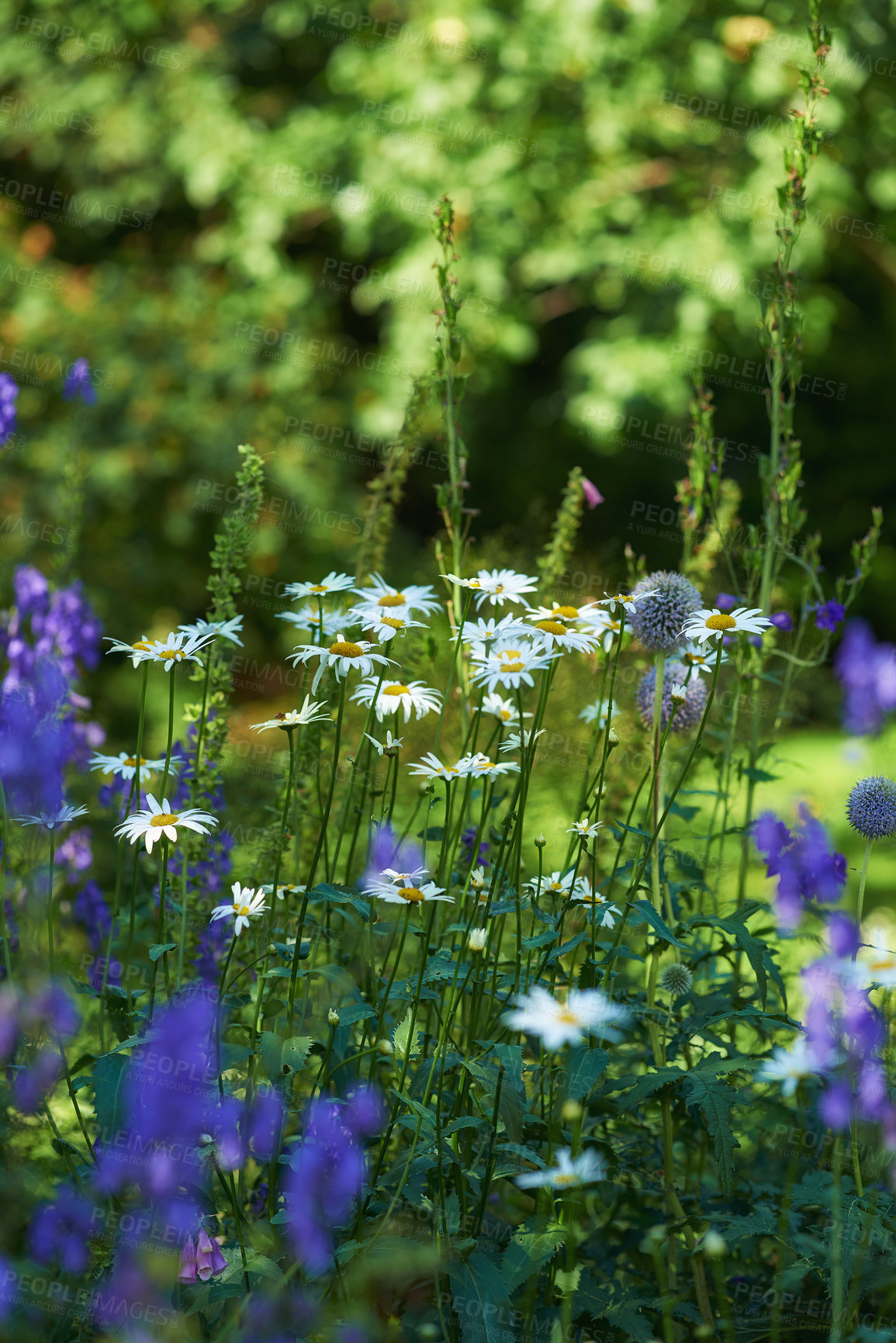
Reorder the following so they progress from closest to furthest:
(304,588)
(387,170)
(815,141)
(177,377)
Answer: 1. (304,588)
2. (815,141)
3. (387,170)
4. (177,377)

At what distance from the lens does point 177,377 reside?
28.3 feet

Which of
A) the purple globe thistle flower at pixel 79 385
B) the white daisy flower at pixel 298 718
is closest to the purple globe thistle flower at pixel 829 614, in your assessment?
the white daisy flower at pixel 298 718

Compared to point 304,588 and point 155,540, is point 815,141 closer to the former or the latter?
point 304,588

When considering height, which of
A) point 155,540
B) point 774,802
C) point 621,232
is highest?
point 621,232

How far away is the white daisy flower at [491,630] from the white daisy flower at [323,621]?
22 centimetres

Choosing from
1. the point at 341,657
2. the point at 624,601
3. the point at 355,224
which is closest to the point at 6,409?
the point at 341,657

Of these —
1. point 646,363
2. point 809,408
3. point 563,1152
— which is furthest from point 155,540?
point 563,1152

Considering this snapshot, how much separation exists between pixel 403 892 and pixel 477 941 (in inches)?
5.6

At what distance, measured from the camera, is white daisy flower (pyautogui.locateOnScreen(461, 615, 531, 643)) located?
75.9 inches

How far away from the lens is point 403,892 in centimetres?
182

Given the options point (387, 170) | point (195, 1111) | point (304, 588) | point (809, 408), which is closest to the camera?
point (195, 1111)

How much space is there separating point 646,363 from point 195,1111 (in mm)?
7299

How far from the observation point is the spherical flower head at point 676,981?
226cm

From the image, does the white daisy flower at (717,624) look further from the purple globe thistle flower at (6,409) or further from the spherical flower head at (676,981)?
the purple globe thistle flower at (6,409)
